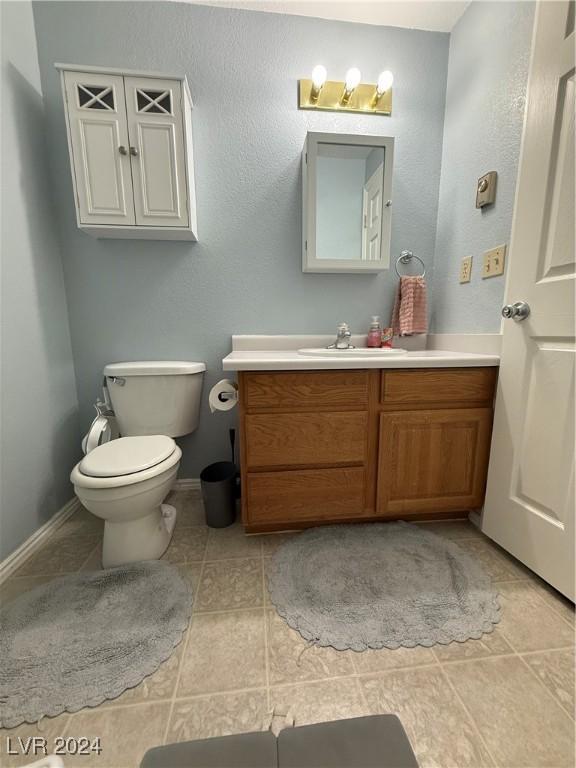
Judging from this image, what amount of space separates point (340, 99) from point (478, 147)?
67cm

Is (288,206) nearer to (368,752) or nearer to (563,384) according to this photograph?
(563,384)

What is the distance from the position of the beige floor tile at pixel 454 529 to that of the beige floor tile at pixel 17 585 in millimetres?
1493

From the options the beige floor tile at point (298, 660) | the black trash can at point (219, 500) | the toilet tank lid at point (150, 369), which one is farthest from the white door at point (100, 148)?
the beige floor tile at point (298, 660)

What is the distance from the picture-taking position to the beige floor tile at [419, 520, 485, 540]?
131 cm

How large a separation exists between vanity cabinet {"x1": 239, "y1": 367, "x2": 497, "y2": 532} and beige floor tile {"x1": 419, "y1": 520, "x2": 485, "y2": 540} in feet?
0.42

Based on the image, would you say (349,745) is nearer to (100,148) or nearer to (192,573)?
(192,573)

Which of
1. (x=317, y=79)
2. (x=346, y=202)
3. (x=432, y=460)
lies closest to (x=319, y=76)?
(x=317, y=79)

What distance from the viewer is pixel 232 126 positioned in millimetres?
1436

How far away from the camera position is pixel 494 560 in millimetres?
1168

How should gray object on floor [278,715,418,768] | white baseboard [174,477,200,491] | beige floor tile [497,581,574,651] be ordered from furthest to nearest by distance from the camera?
white baseboard [174,477,200,491] → beige floor tile [497,581,574,651] → gray object on floor [278,715,418,768]

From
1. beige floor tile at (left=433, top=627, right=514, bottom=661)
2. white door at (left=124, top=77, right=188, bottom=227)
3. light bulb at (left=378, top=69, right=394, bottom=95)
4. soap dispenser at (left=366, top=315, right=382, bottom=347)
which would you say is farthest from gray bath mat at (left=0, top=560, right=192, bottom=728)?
light bulb at (left=378, top=69, right=394, bottom=95)

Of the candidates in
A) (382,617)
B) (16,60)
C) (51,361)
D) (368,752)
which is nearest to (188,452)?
(51,361)

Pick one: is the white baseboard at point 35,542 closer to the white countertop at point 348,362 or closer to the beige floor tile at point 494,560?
the white countertop at point 348,362

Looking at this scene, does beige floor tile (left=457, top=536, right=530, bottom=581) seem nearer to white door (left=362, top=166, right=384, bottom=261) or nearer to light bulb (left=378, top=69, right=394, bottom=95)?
white door (left=362, top=166, right=384, bottom=261)
